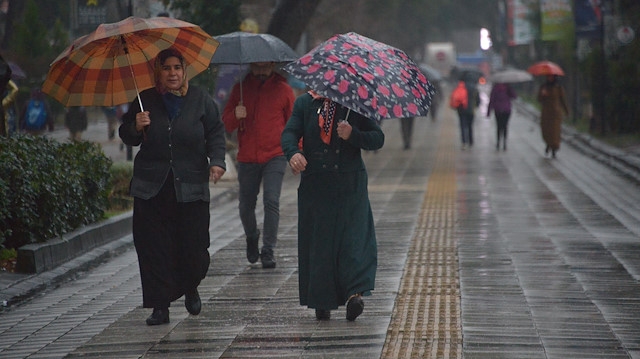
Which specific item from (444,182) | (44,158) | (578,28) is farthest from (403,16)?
A: (44,158)

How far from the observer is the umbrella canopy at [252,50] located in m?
9.74

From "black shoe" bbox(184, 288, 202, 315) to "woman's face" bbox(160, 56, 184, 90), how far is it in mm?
1272

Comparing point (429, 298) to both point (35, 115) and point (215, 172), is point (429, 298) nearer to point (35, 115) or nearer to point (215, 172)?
point (215, 172)

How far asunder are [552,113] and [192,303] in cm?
1746

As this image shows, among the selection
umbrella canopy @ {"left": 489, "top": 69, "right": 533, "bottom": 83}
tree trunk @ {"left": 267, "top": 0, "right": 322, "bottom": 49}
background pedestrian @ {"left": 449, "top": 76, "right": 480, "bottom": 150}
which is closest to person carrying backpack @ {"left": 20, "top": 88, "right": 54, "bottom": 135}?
tree trunk @ {"left": 267, "top": 0, "right": 322, "bottom": 49}

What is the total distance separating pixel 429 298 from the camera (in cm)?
836

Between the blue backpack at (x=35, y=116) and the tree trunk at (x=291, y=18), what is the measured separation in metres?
4.43

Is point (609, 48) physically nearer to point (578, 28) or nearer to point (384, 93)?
point (578, 28)

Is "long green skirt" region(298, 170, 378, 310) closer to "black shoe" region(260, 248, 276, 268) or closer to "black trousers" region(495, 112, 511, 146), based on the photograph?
"black shoe" region(260, 248, 276, 268)

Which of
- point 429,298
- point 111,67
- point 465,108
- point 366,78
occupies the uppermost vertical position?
point 111,67

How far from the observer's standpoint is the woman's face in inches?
296

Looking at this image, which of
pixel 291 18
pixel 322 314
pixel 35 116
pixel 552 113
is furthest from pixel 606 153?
pixel 322 314

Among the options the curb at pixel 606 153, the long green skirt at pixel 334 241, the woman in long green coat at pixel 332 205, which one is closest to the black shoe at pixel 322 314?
the woman in long green coat at pixel 332 205

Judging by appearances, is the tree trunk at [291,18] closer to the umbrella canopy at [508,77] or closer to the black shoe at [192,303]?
the umbrella canopy at [508,77]
